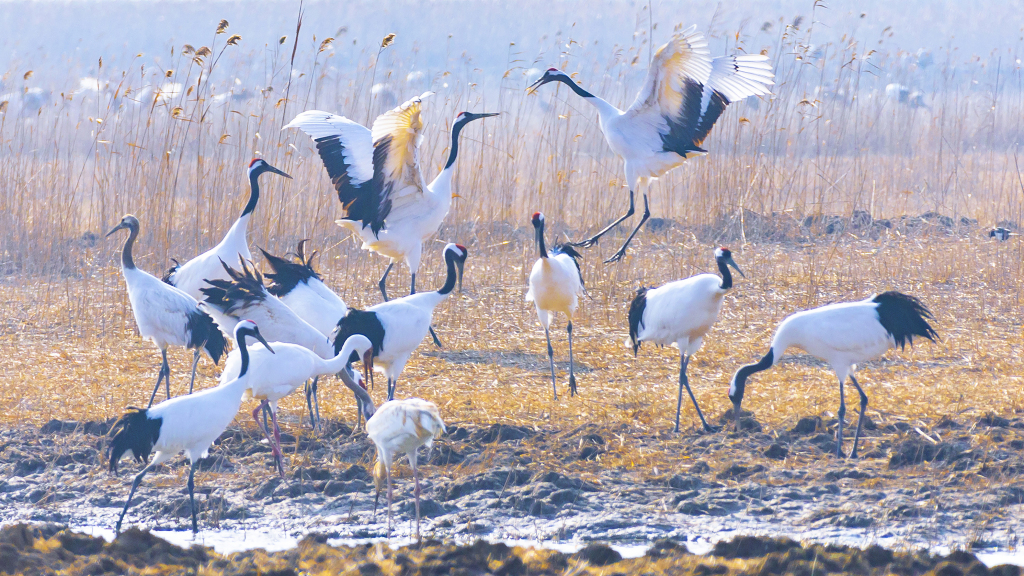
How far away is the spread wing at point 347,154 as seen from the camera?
7609 millimetres

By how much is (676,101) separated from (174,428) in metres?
4.64

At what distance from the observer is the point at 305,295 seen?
20.4 ft

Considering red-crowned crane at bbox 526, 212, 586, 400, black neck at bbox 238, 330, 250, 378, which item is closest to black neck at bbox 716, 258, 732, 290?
red-crowned crane at bbox 526, 212, 586, 400

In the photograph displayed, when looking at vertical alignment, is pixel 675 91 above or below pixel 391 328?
above

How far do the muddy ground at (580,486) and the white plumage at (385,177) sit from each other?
2.38 meters


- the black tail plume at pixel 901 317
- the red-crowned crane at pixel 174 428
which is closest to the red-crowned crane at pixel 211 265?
the red-crowned crane at pixel 174 428

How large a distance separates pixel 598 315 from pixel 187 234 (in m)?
3.79

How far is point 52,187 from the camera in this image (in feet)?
31.0

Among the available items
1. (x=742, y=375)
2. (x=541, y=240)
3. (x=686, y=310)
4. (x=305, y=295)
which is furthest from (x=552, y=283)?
(x=742, y=375)

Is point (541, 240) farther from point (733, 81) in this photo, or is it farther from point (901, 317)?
point (901, 317)

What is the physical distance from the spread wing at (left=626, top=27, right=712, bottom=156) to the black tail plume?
256 centimetres

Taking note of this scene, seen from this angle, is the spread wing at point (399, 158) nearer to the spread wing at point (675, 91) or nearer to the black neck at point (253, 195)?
the black neck at point (253, 195)

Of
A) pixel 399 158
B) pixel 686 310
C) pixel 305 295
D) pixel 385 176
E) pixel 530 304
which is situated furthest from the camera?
pixel 530 304

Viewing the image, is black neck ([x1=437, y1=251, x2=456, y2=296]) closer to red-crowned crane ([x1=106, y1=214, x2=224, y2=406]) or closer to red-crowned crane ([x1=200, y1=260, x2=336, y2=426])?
red-crowned crane ([x1=200, y1=260, x2=336, y2=426])
